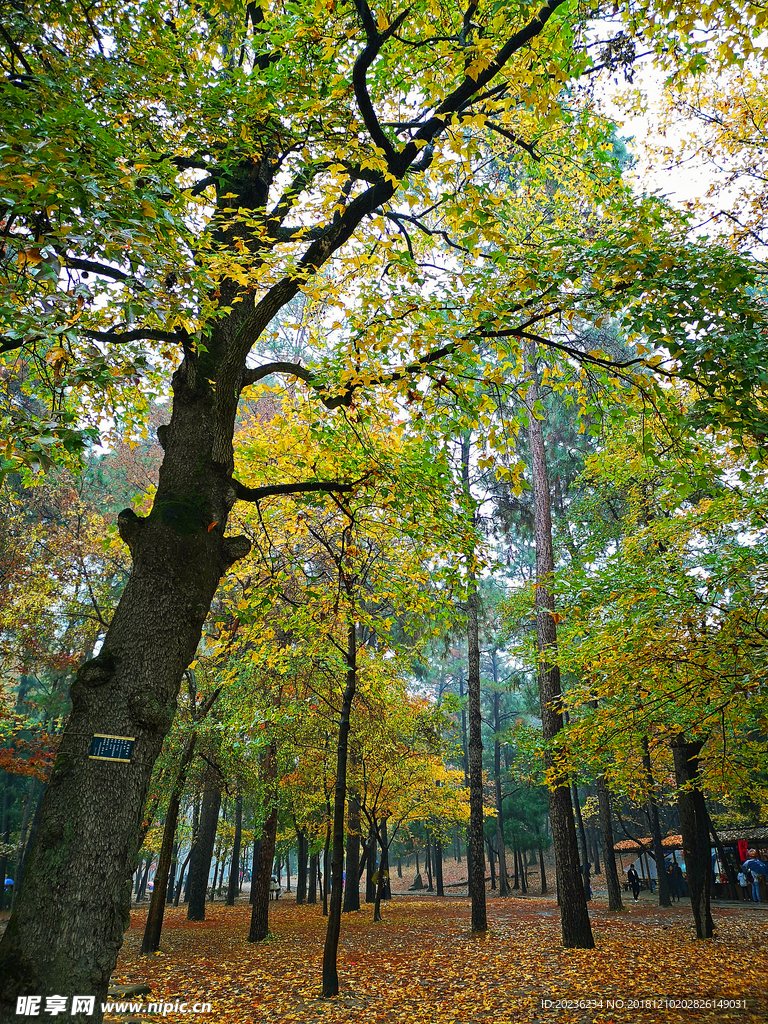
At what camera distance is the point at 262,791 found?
12.6 metres

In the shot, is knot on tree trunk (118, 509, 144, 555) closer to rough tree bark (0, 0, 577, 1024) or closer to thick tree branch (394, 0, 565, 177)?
rough tree bark (0, 0, 577, 1024)

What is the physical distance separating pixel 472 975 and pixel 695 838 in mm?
5518

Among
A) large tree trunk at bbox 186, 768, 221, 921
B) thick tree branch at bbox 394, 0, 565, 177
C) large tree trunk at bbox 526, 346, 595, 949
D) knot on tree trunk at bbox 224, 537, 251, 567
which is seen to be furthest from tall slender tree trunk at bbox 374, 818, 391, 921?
thick tree branch at bbox 394, 0, 565, 177

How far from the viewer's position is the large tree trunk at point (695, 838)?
10664 millimetres

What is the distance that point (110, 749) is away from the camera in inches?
131

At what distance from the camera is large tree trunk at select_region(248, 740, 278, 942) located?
12523 mm

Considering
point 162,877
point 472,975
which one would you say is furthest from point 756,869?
point 162,877

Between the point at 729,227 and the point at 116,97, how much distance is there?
8.70m

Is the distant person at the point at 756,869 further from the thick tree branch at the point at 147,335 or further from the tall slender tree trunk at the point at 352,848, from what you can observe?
the thick tree branch at the point at 147,335

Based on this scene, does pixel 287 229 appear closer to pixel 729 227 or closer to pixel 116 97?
pixel 116 97

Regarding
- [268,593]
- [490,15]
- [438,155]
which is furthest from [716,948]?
[490,15]

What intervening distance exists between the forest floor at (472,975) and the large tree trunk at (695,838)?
48 centimetres

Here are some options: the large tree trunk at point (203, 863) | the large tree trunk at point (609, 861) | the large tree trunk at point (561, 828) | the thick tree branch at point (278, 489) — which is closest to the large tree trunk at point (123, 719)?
the thick tree branch at point (278, 489)

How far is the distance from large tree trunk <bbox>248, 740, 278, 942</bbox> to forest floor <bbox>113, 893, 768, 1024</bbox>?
425mm
